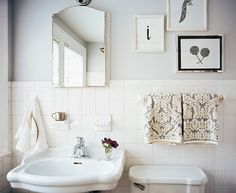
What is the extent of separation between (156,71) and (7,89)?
1153 mm

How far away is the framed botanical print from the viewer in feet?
6.15

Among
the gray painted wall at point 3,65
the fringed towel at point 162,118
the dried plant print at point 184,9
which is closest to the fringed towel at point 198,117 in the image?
the fringed towel at point 162,118

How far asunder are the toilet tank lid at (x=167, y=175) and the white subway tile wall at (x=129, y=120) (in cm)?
8

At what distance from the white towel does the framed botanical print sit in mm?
1145

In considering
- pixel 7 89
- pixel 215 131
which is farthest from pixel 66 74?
pixel 215 131

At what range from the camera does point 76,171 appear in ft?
5.65

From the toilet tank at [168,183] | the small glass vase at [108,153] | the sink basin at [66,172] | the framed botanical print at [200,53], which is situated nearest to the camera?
the sink basin at [66,172]

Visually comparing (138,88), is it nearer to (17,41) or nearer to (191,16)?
(191,16)

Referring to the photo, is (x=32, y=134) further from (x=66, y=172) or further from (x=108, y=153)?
(x=108, y=153)

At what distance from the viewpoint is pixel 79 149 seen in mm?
1799

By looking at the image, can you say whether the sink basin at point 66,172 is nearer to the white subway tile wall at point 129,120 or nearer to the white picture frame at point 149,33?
the white subway tile wall at point 129,120

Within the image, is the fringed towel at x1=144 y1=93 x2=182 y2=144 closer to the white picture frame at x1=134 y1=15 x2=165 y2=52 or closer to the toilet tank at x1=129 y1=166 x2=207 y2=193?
the toilet tank at x1=129 y1=166 x2=207 y2=193

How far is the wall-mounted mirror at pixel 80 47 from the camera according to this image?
1888 millimetres

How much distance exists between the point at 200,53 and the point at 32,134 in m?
1.41
